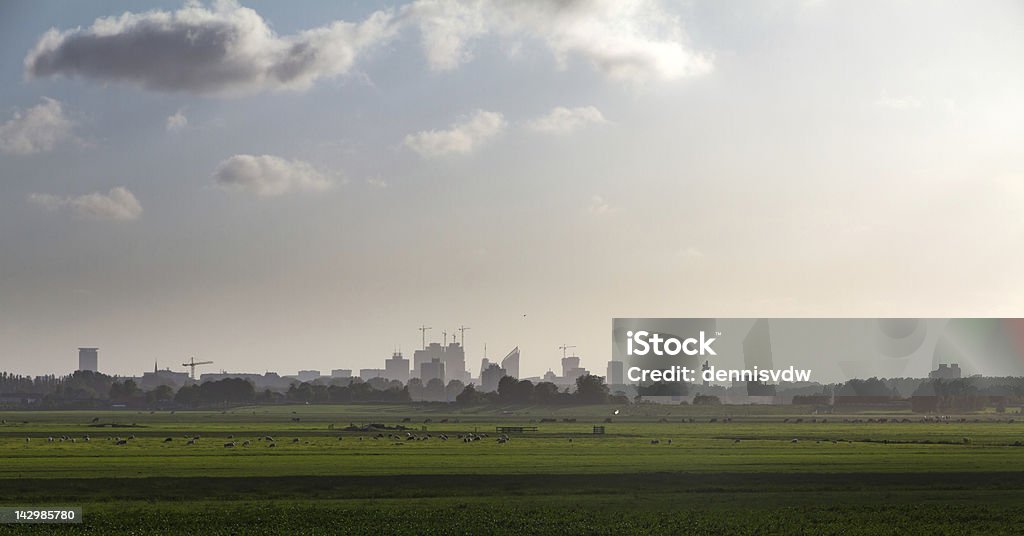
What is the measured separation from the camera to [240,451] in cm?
11262

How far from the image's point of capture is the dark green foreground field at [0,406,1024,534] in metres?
58.5

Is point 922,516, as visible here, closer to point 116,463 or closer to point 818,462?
point 818,462

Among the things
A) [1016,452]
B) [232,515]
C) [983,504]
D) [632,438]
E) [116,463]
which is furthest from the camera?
[632,438]

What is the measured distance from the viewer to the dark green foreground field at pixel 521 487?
5853 centimetres

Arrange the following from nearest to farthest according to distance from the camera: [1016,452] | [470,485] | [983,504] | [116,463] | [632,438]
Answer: [983,504] < [470,485] < [116,463] < [1016,452] < [632,438]

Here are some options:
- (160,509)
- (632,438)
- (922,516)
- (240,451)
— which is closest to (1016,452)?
(632,438)

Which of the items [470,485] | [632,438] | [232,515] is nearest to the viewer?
[232,515]

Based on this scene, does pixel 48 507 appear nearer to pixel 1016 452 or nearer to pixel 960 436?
pixel 1016 452

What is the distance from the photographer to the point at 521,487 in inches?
2955

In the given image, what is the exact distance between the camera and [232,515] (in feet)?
199

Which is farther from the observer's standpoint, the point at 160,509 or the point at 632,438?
the point at 632,438

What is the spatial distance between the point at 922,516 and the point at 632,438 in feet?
261

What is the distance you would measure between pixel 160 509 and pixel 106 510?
2.92m

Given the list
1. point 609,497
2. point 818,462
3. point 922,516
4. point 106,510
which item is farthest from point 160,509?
point 818,462
